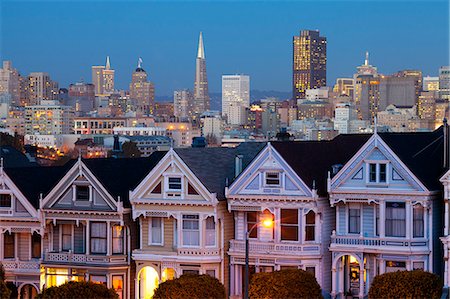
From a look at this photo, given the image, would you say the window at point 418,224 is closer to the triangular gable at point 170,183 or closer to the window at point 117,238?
the triangular gable at point 170,183

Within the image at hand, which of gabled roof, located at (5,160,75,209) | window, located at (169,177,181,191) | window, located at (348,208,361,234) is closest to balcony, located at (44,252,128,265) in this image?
gabled roof, located at (5,160,75,209)

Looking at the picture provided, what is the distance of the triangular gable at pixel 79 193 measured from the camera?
46.5 metres

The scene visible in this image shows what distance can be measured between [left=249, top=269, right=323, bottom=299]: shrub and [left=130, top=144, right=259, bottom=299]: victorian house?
286 centimetres

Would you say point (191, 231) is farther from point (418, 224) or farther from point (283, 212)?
point (418, 224)

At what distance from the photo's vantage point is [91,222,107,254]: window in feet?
153

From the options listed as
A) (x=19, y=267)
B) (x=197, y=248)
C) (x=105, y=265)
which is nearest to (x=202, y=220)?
(x=197, y=248)

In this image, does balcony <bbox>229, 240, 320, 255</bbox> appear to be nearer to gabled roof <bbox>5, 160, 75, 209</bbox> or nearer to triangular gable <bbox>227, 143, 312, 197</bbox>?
triangular gable <bbox>227, 143, 312, 197</bbox>

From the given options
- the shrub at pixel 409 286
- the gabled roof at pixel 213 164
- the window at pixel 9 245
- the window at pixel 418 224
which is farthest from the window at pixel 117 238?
the window at pixel 418 224

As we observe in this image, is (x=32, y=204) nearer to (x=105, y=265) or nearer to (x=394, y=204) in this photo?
(x=105, y=265)

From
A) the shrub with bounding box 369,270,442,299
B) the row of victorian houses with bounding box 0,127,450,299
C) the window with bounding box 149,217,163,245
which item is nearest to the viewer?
the shrub with bounding box 369,270,442,299

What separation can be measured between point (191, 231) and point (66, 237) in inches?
182

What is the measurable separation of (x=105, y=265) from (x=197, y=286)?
506 centimetres

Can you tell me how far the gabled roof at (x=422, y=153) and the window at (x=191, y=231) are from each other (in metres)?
6.54

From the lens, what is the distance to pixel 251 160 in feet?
150
